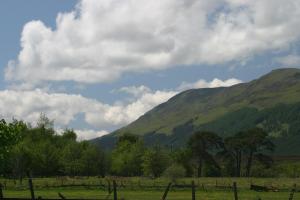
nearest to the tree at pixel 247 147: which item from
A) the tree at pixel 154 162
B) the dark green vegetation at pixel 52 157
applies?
the tree at pixel 154 162

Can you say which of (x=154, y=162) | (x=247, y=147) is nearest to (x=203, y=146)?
(x=247, y=147)

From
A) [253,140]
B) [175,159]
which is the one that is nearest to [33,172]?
[175,159]

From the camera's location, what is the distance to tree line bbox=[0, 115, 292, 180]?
500 feet

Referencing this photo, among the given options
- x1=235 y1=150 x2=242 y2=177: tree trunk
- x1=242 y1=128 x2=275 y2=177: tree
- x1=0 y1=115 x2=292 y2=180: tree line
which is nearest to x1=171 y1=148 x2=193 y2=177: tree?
x1=0 y1=115 x2=292 y2=180: tree line

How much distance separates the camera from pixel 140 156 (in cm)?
16475

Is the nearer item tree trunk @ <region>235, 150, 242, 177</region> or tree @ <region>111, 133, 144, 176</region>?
tree @ <region>111, 133, 144, 176</region>

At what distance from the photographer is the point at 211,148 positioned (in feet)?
544

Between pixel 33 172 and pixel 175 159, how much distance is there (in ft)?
136

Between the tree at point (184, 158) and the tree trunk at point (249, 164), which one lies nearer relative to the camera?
the tree at point (184, 158)

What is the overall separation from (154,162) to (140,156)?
1345cm

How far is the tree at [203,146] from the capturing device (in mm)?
164375

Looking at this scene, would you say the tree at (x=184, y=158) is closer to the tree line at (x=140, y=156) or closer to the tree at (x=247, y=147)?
the tree line at (x=140, y=156)

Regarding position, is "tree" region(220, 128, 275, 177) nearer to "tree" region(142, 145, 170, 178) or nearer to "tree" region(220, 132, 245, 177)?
Result: "tree" region(220, 132, 245, 177)

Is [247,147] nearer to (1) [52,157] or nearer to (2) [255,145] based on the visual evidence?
(2) [255,145]
